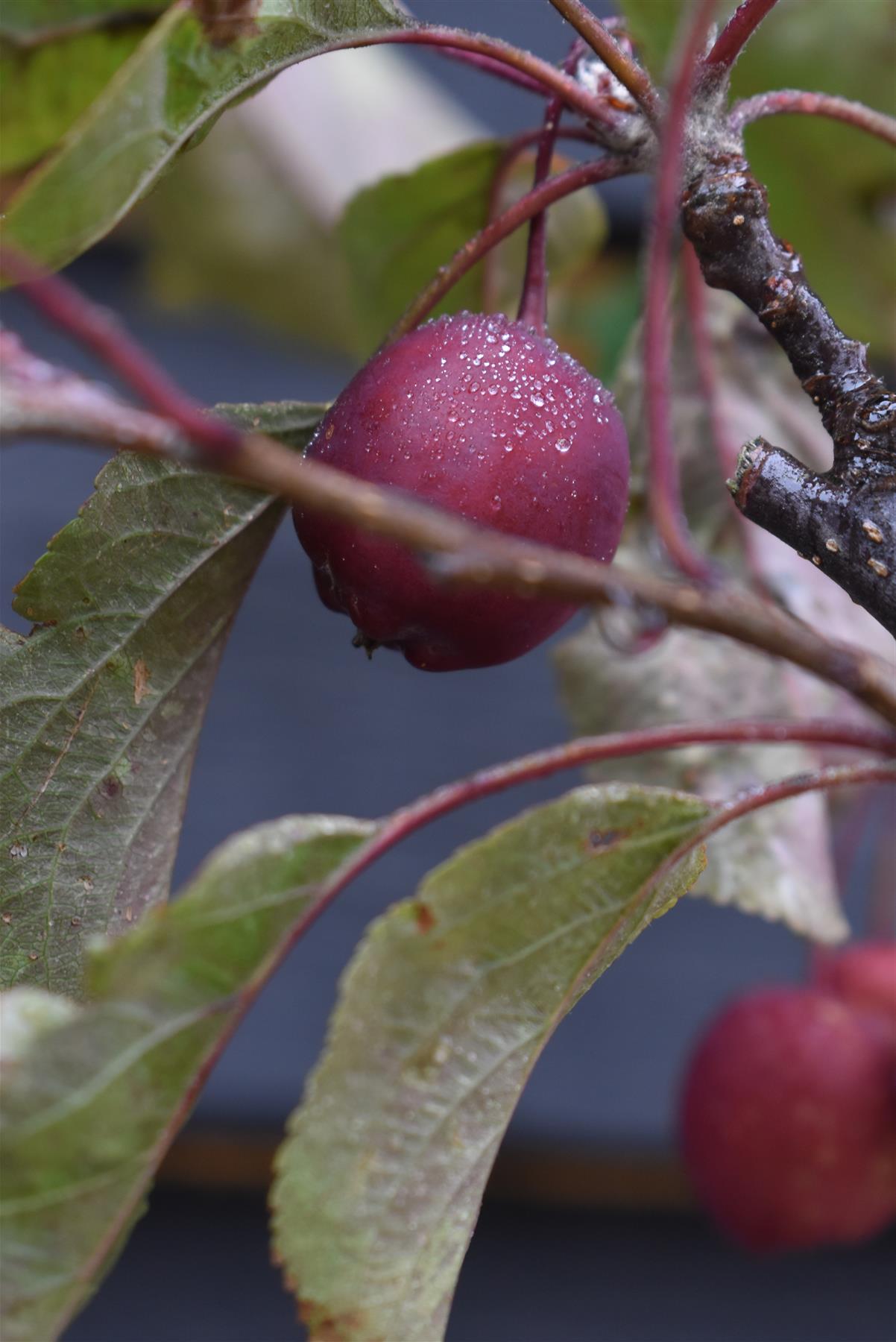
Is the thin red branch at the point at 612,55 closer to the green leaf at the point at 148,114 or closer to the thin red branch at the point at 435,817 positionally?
the green leaf at the point at 148,114

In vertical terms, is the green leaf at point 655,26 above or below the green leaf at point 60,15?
above

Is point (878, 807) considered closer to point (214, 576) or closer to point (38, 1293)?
point (214, 576)

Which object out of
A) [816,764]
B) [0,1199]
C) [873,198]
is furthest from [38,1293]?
[873,198]

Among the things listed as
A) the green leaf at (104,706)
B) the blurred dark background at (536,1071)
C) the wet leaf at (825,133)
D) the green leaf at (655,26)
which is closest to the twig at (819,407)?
the green leaf at (104,706)

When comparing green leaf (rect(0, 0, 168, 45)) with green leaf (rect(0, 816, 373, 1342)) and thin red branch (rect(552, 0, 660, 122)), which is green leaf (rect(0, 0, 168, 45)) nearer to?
thin red branch (rect(552, 0, 660, 122))

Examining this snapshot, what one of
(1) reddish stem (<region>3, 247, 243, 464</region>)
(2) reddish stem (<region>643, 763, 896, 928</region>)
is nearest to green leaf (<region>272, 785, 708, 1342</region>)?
(2) reddish stem (<region>643, 763, 896, 928</region>)

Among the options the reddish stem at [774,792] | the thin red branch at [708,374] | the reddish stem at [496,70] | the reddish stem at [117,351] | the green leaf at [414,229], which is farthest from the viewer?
the thin red branch at [708,374]
